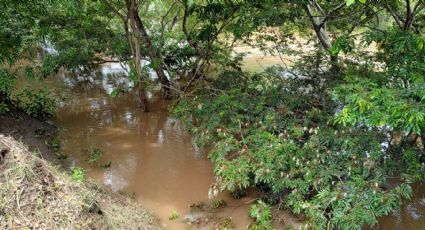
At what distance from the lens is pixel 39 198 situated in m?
3.21

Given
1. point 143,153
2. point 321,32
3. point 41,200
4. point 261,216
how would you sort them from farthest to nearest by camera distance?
point 321,32
point 143,153
point 261,216
point 41,200

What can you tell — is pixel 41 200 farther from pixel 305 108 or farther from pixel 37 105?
pixel 37 105

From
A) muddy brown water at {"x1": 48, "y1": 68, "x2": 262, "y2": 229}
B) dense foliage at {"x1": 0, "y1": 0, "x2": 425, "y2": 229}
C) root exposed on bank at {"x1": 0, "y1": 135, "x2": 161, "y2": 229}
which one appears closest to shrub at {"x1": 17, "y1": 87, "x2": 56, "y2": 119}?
dense foliage at {"x1": 0, "y1": 0, "x2": 425, "y2": 229}

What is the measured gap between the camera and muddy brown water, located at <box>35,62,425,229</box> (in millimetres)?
4820

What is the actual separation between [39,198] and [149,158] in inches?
119

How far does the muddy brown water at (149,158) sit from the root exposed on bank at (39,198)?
132 centimetres

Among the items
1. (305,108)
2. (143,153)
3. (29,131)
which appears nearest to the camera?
(305,108)

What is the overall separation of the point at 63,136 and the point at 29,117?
0.66 meters

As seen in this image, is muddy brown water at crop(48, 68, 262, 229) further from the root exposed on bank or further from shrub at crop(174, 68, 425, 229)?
the root exposed on bank

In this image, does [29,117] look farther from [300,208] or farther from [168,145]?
[300,208]

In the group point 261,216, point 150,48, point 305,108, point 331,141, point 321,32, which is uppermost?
point 321,32

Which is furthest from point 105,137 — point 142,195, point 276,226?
point 276,226

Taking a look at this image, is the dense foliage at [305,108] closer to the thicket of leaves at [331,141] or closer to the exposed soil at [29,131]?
the thicket of leaves at [331,141]

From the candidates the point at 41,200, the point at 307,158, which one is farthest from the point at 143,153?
the point at 41,200
